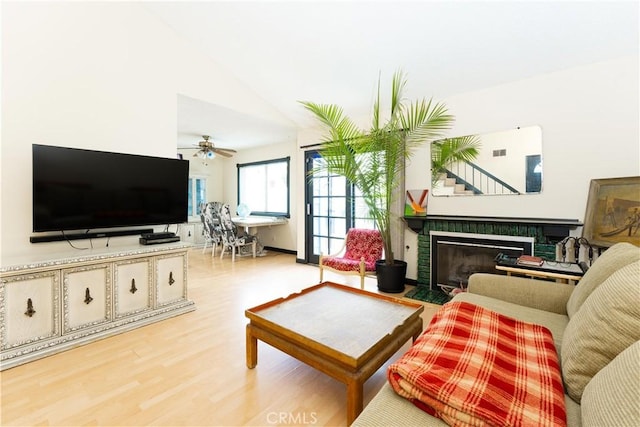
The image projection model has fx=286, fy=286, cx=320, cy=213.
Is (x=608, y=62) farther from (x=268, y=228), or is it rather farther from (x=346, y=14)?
(x=268, y=228)

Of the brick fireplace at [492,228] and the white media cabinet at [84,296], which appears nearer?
the white media cabinet at [84,296]

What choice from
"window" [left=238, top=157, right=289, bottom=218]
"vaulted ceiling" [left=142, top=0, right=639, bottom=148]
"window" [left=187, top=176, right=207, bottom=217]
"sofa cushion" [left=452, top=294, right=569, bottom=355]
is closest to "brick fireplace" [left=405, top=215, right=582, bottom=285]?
"sofa cushion" [left=452, top=294, right=569, bottom=355]

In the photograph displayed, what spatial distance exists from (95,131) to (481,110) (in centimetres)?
399

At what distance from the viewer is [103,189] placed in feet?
8.51

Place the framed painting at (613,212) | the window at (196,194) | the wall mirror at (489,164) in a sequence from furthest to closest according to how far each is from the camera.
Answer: the window at (196,194) → the wall mirror at (489,164) → the framed painting at (613,212)

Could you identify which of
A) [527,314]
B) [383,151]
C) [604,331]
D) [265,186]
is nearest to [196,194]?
[265,186]

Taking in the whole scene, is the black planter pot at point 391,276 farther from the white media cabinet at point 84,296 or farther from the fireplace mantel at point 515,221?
the white media cabinet at point 84,296

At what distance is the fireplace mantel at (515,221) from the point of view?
2666 mm

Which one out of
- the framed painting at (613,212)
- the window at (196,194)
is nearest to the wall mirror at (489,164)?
the framed painting at (613,212)

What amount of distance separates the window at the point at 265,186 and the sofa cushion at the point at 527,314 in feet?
15.2

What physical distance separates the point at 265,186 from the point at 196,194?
181cm

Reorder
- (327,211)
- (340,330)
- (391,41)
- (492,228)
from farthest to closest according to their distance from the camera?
1. (327,211)
2. (492,228)
3. (391,41)
4. (340,330)

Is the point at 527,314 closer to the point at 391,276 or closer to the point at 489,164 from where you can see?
the point at 391,276

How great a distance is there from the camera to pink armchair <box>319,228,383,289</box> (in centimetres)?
340
